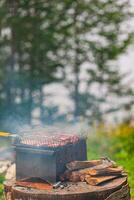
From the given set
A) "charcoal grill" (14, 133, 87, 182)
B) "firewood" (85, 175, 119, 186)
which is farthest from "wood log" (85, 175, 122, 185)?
"charcoal grill" (14, 133, 87, 182)

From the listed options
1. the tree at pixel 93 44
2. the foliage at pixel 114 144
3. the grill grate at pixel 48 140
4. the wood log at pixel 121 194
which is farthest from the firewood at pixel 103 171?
the tree at pixel 93 44

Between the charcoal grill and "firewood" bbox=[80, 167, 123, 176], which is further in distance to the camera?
"firewood" bbox=[80, 167, 123, 176]

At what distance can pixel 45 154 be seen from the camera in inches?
226

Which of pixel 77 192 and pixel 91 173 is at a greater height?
pixel 91 173

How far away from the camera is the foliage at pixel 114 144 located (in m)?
11.0

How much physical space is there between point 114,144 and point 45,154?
22.8 ft

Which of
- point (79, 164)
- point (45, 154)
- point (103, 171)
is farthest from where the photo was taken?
point (79, 164)

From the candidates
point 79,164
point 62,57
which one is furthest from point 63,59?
point 79,164

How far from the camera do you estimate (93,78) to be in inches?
685

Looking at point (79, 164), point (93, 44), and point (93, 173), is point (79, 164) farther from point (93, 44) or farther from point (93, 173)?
point (93, 44)

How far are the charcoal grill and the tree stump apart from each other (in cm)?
28

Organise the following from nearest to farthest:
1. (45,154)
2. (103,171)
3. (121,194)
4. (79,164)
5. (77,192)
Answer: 1. (77,192)
2. (121,194)
3. (45,154)
4. (103,171)
5. (79,164)

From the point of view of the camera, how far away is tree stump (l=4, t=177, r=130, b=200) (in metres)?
5.33

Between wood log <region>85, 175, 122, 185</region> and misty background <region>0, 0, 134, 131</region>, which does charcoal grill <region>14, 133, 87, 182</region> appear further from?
misty background <region>0, 0, 134, 131</region>
